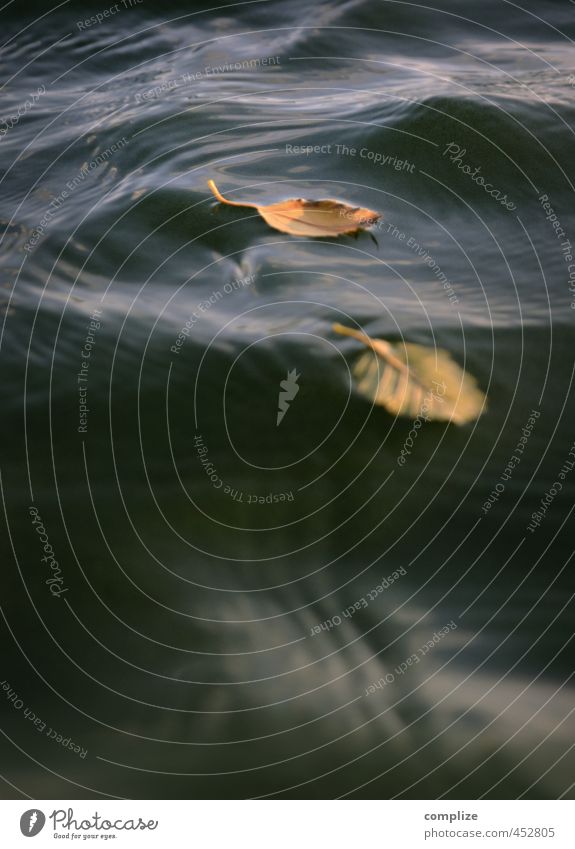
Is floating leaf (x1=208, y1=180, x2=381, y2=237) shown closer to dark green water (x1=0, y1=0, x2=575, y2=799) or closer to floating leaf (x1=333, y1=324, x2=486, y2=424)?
dark green water (x1=0, y1=0, x2=575, y2=799)

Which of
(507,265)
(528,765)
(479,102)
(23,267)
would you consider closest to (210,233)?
(23,267)

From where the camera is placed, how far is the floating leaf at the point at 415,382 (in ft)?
4.08

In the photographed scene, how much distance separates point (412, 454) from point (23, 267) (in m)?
0.68

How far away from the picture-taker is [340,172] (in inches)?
63.9

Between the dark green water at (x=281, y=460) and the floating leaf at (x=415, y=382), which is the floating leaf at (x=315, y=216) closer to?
the dark green water at (x=281, y=460)

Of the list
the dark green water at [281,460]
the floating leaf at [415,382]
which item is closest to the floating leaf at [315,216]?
the dark green water at [281,460]

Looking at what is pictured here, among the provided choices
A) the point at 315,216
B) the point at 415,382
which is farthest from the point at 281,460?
the point at 315,216

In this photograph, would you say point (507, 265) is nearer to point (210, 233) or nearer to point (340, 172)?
point (340, 172)

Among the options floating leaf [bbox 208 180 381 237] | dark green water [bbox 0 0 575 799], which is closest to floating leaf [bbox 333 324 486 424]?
dark green water [bbox 0 0 575 799]

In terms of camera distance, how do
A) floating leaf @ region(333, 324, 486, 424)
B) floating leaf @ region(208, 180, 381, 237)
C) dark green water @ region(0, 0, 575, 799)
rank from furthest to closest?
floating leaf @ region(208, 180, 381, 237) → floating leaf @ region(333, 324, 486, 424) → dark green water @ region(0, 0, 575, 799)

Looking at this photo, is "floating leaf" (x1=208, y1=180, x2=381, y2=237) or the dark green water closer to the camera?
the dark green water

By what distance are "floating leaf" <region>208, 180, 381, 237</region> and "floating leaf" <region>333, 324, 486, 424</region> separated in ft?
0.79

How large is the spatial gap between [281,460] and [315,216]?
0.48 meters

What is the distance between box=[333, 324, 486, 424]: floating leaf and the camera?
4.08 feet
